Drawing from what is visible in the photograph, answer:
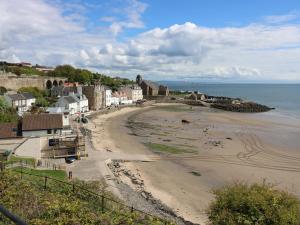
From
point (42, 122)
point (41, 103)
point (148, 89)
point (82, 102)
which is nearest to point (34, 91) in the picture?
A: point (41, 103)

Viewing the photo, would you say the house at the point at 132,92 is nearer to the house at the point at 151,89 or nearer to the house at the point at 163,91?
the house at the point at 151,89

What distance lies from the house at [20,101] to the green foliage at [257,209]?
4314 centimetres

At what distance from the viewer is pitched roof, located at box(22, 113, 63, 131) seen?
35.9m

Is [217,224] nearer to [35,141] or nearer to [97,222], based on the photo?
[97,222]

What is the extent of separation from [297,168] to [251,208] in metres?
19.7

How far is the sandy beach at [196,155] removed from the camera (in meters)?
24.6

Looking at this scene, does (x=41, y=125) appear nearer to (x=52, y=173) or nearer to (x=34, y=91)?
(x=52, y=173)

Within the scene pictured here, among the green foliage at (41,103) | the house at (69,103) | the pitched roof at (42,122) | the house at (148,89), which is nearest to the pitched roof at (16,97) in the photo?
the green foliage at (41,103)

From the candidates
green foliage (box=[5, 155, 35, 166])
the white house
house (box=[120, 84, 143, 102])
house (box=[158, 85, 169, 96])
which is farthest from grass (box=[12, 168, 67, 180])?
house (box=[158, 85, 169, 96])

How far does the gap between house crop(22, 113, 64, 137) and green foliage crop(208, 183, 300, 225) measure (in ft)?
82.6

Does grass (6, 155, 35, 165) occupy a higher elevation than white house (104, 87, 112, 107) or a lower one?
lower

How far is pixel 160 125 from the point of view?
57125 millimetres

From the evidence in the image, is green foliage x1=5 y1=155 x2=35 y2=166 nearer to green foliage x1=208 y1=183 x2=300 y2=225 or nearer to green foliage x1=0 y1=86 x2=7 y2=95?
green foliage x1=208 y1=183 x2=300 y2=225

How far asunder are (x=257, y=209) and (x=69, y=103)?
50.0 metres
